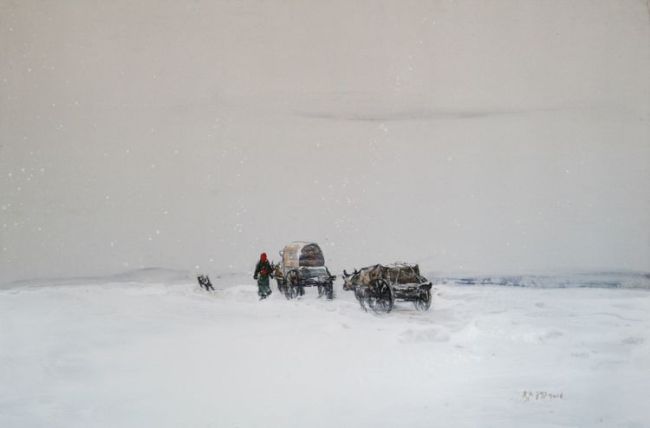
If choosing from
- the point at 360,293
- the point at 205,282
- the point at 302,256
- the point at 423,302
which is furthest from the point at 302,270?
the point at 423,302

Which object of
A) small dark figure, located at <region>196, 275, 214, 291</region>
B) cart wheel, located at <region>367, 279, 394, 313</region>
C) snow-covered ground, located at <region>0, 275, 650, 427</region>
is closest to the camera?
snow-covered ground, located at <region>0, 275, 650, 427</region>

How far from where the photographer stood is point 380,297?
4.25 m

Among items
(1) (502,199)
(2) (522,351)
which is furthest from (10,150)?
(2) (522,351)

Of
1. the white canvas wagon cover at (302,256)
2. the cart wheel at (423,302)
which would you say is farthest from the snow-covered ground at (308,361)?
the white canvas wagon cover at (302,256)

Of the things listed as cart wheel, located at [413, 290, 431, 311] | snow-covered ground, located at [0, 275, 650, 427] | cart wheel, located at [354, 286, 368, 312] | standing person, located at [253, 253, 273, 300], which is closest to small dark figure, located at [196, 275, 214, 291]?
snow-covered ground, located at [0, 275, 650, 427]

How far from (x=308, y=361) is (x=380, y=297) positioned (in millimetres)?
808

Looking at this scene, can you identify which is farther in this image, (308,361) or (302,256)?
(302,256)

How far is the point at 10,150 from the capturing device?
3.88 meters

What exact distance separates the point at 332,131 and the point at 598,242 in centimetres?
192

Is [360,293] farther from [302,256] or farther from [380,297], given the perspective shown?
[302,256]

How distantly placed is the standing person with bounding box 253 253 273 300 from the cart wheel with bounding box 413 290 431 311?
1.07m

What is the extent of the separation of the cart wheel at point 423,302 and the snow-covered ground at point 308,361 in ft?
0.67

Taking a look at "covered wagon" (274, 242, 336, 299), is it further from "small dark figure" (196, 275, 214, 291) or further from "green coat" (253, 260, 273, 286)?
"small dark figure" (196, 275, 214, 291)

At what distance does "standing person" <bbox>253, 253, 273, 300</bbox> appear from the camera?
398 cm
